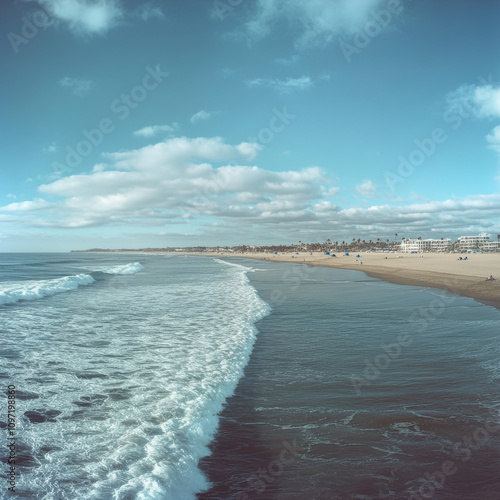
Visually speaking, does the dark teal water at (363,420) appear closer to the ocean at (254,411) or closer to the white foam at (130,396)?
the ocean at (254,411)

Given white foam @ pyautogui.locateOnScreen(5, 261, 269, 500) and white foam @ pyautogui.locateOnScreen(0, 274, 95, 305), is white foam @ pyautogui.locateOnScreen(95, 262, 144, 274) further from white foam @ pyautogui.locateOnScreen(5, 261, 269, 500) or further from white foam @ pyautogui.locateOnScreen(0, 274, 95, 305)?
white foam @ pyautogui.locateOnScreen(5, 261, 269, 500)

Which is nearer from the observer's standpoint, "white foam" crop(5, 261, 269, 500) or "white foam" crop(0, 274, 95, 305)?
"white foam" crop(5, 261, 269, 500)

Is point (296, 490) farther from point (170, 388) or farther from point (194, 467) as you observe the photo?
A: point (170, 388)

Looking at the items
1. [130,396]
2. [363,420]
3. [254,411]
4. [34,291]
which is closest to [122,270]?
[34,291]

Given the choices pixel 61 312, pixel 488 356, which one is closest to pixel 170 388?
pixel 488 356

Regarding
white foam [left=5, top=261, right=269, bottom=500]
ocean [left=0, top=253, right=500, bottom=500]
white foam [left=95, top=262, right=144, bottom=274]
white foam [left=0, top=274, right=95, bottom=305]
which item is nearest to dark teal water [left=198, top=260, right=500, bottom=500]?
ocean [left=0, top=253, right=500, bottom=500]

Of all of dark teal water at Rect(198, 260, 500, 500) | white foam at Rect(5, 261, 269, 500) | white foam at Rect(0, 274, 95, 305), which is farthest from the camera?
white foam at Rect(0, 274, 95, 305)
